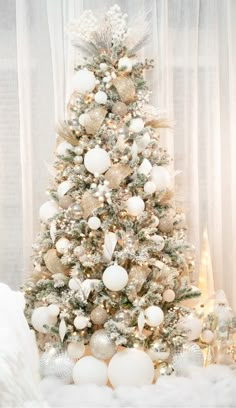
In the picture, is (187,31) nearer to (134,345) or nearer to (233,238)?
(233,238)

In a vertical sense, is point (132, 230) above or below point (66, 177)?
below

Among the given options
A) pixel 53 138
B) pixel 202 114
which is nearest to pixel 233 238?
pixel 202 114

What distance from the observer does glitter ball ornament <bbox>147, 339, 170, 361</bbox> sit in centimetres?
237

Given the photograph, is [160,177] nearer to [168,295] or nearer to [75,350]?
[168,295]

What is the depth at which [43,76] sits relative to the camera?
2885mm

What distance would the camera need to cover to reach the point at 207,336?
2.56 metres

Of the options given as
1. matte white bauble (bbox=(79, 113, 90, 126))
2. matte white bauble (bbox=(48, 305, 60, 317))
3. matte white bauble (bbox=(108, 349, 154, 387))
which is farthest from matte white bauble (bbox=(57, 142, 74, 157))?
matte white bauble (bbox=(108, 349, 154, 387))

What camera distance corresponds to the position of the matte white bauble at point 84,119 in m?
2.44

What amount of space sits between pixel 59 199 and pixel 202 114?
934 mm

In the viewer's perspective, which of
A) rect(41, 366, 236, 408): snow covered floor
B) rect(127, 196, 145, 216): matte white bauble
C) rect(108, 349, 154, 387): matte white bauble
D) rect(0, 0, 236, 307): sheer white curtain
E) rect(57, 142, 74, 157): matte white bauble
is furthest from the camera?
rect(0, 0, 236, 307): sheer white curtain

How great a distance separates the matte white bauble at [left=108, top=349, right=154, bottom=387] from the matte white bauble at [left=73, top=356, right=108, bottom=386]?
0.05 m

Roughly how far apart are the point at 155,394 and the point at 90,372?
0.29m

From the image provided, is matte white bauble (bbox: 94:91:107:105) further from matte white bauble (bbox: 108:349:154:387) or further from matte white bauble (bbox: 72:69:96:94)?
matte white bauble (bbox: 108:349:154:387)

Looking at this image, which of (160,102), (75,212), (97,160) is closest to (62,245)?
(75,212)
